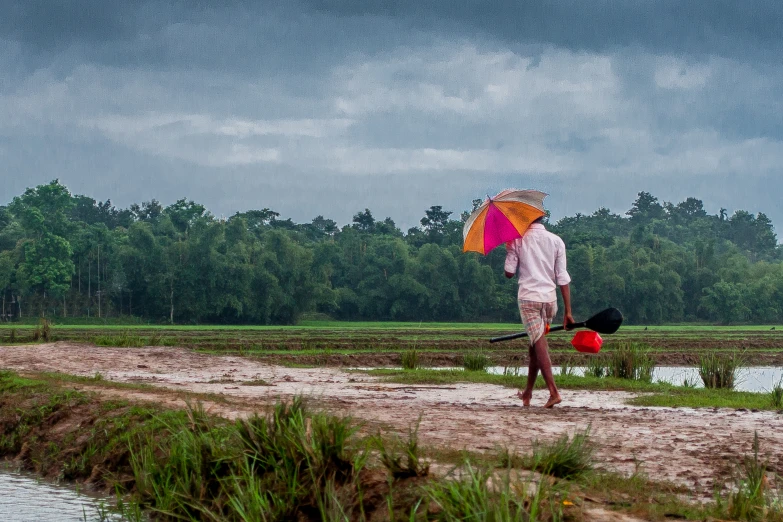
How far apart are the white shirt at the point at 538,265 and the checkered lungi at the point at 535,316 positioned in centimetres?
5

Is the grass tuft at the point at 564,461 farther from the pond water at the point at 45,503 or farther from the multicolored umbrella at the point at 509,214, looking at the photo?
the multicolored umbrella at the point at 509,214

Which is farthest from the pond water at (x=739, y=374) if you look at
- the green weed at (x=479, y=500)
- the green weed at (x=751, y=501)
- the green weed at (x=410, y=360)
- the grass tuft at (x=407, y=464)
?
the green weed at (x=479, y=500)

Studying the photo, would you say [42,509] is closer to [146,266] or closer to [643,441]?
[643,441]

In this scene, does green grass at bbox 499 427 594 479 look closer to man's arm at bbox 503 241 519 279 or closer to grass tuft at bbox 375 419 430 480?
grass tuft at bbox 375 419 430 480

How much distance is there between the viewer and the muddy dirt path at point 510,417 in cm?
693

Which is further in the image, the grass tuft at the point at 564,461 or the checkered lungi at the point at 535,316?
the checkered lungi at the point at 535,316

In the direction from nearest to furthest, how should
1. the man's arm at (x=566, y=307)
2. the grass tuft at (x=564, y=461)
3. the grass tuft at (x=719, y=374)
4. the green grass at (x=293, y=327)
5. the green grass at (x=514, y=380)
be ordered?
the grass tuft at (x=564, y=461)
the man's arm at (x=566, y=307)
the green grass at (x=514, y=380)
the grass tuft at (x=719, y=374)
the green grass at (x=293, y=327)

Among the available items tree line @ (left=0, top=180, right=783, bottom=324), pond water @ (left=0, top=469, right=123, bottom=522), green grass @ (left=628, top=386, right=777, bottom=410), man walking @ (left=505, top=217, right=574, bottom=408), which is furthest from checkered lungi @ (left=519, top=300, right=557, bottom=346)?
tree line @ (left=0, top=180, right=783, bottom=324)

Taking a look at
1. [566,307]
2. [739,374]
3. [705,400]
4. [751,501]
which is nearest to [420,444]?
[751,501]

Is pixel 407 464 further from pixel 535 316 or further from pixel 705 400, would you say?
pixel 705 400

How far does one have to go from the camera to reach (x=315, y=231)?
11644 cm

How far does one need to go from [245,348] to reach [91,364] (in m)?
12.4

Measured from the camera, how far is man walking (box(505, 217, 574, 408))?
32.1 ft

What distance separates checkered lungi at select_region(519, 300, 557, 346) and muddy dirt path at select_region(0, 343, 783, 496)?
2.59 feet
